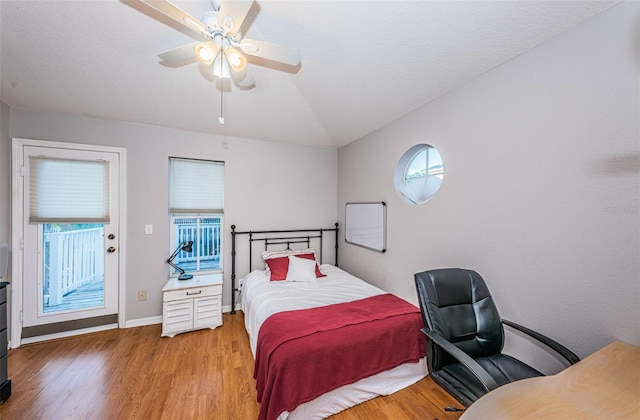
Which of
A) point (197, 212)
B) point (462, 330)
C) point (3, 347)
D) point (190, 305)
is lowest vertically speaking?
point (190, 305)

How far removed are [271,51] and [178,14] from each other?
0.50 m

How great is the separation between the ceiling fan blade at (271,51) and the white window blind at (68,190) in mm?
→ 2551

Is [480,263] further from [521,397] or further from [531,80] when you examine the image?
[531,80]

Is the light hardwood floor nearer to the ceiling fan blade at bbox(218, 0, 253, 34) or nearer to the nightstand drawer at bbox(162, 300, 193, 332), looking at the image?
the nightstand drawer at bbox(162, 300, 193, 332)

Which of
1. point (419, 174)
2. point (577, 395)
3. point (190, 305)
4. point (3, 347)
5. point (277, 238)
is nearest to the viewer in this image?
point (577, 395)

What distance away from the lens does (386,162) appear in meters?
2.85

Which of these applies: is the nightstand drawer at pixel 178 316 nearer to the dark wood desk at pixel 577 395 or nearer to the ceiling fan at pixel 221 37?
the ceiling fan at pixel 221 37

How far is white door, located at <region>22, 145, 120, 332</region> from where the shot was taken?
250 centimetres

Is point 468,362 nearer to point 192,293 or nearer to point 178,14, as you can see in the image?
point 178,14

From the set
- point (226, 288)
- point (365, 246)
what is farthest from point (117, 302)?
point (365, 246)

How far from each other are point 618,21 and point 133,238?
14.5ft

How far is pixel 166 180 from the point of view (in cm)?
302

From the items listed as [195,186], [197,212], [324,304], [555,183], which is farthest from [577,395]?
[195,186]

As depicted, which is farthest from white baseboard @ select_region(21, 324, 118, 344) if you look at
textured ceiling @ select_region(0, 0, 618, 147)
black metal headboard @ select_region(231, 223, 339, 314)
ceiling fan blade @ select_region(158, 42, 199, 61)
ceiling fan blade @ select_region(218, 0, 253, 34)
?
ceiling fan blade @ select_region(218, 0, 253, 34)
